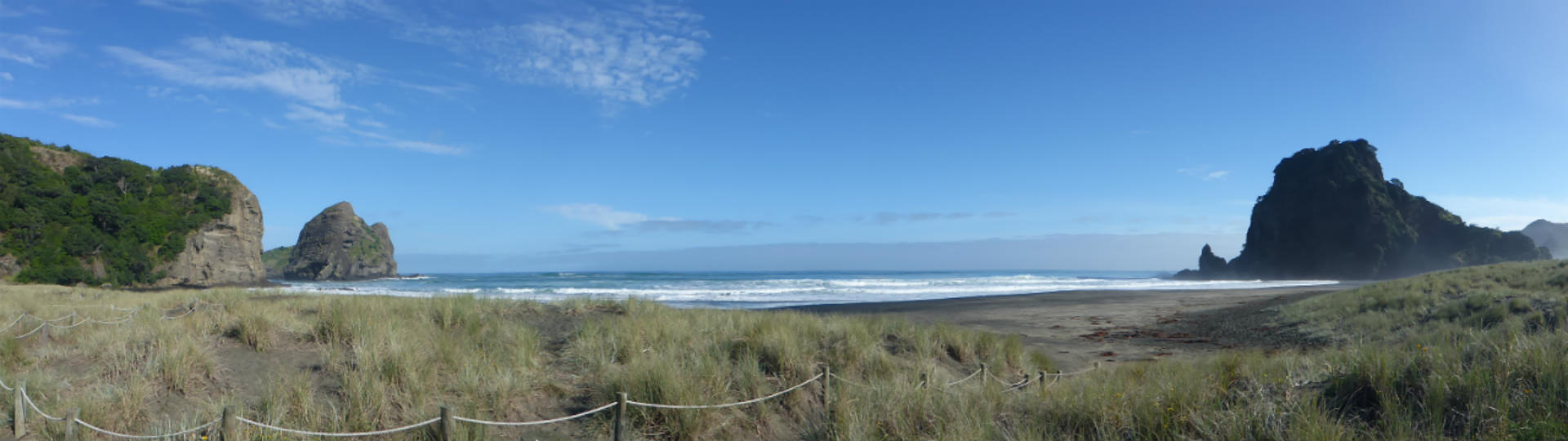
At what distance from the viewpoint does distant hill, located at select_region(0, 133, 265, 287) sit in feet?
114

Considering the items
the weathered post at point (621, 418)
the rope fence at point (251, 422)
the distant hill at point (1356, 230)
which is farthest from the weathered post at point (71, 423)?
the distant hill at point (1356, 230)

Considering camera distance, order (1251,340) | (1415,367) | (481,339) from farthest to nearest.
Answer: (1251,340), (481,339), (1415,367)

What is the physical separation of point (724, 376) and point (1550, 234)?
20146cm

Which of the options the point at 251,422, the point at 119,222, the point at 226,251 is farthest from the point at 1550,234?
the point at 119,222

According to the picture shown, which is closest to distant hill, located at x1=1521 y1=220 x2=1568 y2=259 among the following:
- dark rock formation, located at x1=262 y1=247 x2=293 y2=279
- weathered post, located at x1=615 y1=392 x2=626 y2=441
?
weathered post, located at x1=615 y1=392 x2=626 y2=441

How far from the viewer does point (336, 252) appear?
73250mm

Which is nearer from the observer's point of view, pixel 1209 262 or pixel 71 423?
pixel 71 423

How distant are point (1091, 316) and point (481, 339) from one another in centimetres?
1772

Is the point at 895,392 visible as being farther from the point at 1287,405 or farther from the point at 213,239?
the point at 213,239

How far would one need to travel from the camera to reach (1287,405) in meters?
4.50

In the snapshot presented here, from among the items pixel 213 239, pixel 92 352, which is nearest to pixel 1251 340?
pixel 92 352

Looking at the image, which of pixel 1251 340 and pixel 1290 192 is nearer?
pixel 1251 340

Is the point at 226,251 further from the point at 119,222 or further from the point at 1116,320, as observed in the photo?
the point at 1116,320

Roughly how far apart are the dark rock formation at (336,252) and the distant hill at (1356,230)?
301ft
